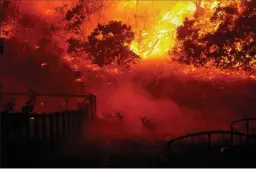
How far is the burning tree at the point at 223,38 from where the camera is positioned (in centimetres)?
1476

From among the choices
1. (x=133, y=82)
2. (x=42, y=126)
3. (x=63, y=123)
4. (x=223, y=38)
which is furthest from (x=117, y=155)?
(x=133, y=82)

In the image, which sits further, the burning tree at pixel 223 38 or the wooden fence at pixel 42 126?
the burning tree at pixel 223 38

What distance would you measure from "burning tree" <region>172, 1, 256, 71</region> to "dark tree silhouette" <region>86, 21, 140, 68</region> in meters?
2.22

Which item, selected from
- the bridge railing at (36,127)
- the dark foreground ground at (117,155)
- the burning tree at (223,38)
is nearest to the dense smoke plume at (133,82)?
the burning tree at (223,38)

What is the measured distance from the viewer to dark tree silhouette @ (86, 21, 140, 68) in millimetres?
15875

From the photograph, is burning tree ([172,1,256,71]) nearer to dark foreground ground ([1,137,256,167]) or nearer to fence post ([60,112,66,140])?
dark foreground ground ([1,137,256,167])

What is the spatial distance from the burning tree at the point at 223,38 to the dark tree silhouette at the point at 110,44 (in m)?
2.22

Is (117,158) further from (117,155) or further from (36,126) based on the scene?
(36,126)

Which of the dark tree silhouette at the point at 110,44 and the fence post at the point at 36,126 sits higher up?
the dark tree silhouette at the point at 110,44

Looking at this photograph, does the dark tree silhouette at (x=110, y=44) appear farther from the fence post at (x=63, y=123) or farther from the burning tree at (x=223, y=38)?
the fence post at (x=63, y=123)

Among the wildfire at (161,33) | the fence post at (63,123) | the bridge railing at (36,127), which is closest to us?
the bridge railing at (36,127)

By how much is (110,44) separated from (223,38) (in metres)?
4.83

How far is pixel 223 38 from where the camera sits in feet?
48.9

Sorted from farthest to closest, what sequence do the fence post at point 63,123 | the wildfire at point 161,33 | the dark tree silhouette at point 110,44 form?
1. the wildfire at point 161,33
2. the dark tree silhouette at point 110,44
3. the fence post at point 63,123
